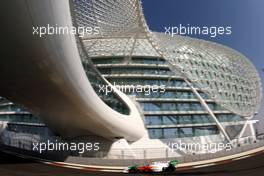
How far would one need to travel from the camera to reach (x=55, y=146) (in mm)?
35406

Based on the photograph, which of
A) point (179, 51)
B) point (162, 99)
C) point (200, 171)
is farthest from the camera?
point (179, 51)

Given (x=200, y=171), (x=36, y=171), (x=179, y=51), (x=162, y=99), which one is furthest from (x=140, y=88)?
(x=200, y=171)

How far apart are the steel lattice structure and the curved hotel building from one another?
0.48 ft

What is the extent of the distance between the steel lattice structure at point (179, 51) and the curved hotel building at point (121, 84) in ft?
0.48

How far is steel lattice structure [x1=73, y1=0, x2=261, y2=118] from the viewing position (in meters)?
35.8

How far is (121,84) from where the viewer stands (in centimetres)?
5269

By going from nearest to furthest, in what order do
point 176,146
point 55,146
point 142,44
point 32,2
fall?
point 32,2
point 55,146
point 176,146
point 142,44

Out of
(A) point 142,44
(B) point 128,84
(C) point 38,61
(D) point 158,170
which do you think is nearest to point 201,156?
(D) point 158,170

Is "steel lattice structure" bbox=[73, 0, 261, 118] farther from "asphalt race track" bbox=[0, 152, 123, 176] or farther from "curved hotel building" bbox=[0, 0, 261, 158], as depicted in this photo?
"asphalt race track" bbox=[0, 152, 123, 176]

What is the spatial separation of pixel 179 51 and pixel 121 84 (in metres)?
15.7

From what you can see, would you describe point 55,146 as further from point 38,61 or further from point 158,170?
point 38,61

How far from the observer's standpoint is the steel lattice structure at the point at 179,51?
117 feet

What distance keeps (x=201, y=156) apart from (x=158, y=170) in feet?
32.4

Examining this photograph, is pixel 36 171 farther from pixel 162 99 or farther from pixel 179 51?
pixel 179 51
